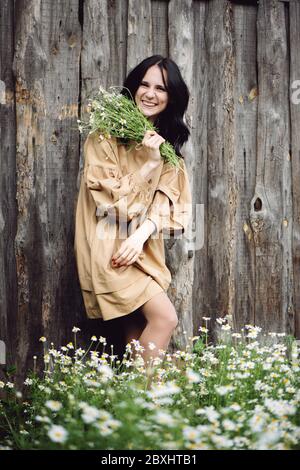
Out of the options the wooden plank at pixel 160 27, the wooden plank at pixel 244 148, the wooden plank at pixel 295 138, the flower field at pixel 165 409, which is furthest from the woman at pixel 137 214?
the wooden plank at pixel 295 138

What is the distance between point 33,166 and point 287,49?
2.15 meters

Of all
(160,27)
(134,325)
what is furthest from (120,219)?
(160,27)

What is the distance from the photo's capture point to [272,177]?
18.2 ft

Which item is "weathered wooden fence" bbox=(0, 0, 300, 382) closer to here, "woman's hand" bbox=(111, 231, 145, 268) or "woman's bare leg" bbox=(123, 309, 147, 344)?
"woman's bare leg" bbox=(123, 309, 147, 344)

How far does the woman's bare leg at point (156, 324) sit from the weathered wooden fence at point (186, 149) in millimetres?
617

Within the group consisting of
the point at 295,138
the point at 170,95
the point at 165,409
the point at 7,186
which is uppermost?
the point at 170,95

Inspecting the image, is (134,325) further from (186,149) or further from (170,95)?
(170,95)

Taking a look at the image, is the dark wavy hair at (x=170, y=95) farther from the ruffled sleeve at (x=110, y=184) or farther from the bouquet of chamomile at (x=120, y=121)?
the ruffled sleeve at (x=110, y=184)

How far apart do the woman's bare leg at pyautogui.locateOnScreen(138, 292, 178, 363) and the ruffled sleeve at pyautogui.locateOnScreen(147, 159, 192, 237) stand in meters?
0.46

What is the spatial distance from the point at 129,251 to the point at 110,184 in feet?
1.36

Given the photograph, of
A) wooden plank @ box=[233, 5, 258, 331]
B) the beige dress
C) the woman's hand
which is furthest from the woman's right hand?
wooden plank @ box=[233, 5, 258, 331]

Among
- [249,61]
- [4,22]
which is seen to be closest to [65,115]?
[4,22]

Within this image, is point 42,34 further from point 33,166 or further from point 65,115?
point 33,166

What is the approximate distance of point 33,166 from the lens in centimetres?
493
